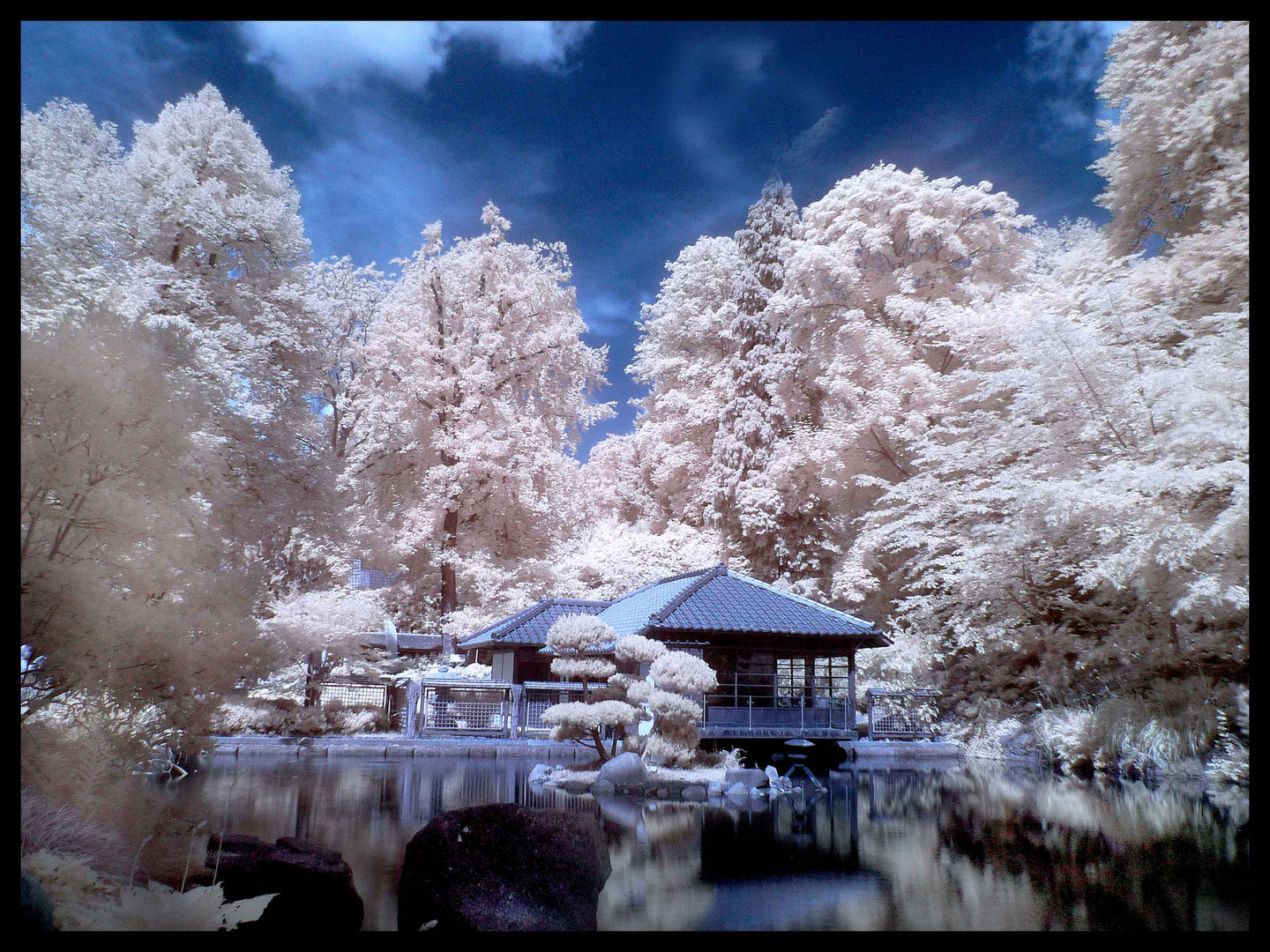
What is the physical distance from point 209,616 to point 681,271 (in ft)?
59.4

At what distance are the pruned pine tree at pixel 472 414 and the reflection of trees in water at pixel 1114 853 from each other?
36.7ft

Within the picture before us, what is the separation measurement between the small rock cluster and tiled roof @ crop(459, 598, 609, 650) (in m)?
4.07

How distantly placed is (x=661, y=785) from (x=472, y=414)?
996 centimetres

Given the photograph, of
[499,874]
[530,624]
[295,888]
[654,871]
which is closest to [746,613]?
[530,624]

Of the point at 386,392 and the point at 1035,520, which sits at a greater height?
the point at 386,392

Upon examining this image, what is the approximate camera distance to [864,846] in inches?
258

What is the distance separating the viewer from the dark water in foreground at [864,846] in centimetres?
464

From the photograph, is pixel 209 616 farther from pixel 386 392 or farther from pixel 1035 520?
pixel 386 392

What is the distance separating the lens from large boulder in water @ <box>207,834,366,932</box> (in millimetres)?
4578

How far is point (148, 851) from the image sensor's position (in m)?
4.75

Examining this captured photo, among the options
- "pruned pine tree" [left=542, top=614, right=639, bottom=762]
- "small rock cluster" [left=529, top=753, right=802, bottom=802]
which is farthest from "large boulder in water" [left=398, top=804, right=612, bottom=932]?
"pruned pine tree" [left=542, top=614, right=639, bottom=762]

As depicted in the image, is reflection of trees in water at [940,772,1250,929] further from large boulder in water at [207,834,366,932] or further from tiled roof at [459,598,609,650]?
tiled roof at [459,598,609,650]

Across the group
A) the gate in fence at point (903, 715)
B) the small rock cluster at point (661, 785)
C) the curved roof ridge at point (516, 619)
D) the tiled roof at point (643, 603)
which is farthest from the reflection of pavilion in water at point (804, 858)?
the curved roof ridge at point (516, 619)
